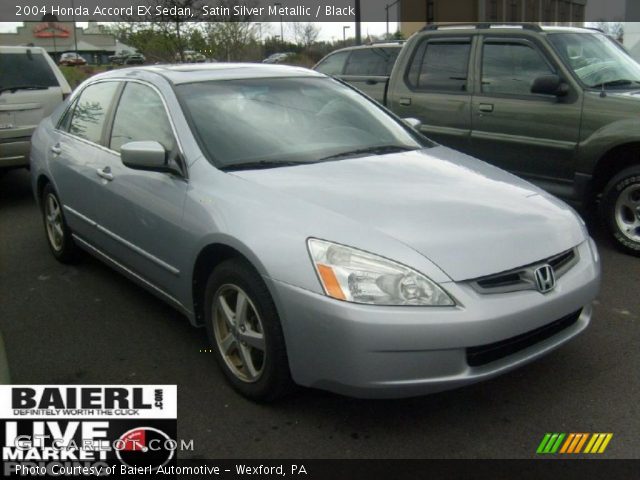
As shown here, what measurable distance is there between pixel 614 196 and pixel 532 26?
1734 mm

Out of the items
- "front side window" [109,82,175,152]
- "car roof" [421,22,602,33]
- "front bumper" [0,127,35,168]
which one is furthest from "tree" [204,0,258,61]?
"front side window" [109,82,175,152]

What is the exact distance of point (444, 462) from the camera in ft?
9.21

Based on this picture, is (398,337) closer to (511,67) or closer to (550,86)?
(550,86)

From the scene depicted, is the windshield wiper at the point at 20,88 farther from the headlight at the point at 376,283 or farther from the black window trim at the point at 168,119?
the headlight at the point at 376,283

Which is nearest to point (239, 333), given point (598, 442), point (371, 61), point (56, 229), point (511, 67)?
point (598, 442)

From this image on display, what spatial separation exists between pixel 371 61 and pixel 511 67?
424 cm

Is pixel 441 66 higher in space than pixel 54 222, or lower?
higher

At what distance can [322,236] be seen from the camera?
2.92m

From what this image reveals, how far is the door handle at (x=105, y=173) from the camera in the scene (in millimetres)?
4324

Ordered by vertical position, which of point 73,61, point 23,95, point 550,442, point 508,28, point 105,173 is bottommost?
point 550,442

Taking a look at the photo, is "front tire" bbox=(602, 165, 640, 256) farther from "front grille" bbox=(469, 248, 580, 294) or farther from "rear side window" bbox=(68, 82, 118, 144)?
"rear side window" bbox=(68, 82, 118, 144)

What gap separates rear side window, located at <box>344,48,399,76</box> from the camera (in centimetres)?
999

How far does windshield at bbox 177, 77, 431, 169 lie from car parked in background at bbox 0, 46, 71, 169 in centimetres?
470

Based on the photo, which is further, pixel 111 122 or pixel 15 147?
pixel 15 147
